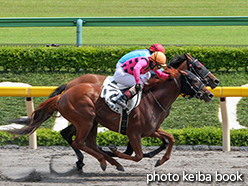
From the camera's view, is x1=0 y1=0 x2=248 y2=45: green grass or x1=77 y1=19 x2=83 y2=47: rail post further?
x1=0 y1=0 x2=248 y2=45: green grass

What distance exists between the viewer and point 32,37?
1357 cm

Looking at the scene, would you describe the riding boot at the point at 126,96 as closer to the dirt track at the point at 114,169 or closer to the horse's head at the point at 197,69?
the horse's head at the point at 197,69

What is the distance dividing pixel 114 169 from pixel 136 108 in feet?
3.21

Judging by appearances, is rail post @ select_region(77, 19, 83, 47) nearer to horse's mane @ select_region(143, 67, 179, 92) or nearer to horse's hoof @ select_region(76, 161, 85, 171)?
horse's mane @ select_region(143, 67, 179, 92)

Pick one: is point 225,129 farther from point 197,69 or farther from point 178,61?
point 178,61

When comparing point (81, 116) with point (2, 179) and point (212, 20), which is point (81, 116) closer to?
point (2, 179)

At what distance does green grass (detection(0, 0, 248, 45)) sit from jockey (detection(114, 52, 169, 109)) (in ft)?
26.0

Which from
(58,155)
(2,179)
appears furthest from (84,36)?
(2,179)

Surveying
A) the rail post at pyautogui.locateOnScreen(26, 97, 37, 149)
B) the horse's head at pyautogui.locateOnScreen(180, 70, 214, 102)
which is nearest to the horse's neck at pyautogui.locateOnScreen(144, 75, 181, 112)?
the horse's head at pyautogui.locateOnScreen(180, 70, 214, 102)

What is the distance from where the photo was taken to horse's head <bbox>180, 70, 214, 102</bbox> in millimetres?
4875

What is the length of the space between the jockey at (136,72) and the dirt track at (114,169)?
37.8 inches

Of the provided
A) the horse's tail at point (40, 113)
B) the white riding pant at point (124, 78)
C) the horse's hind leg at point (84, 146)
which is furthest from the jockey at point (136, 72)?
the horse's tail at point (40, 113)

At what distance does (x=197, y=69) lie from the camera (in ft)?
16.4

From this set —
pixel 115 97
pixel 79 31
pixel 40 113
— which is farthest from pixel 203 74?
pixel 79 31
